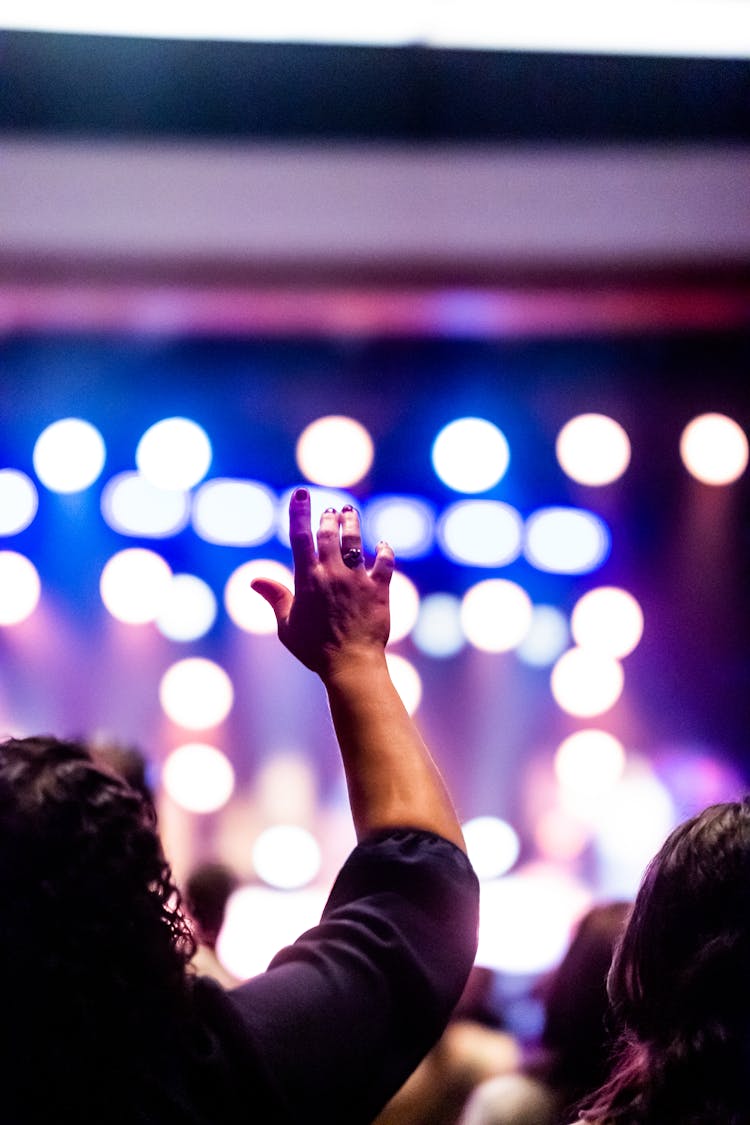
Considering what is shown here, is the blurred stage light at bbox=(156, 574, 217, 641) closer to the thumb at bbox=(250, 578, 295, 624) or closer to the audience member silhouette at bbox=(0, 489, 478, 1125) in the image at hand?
the thumb at bbox=(250, 578, 295, 624)

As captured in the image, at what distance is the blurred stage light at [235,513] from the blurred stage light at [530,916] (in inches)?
50.6

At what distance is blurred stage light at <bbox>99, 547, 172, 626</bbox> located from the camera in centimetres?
351

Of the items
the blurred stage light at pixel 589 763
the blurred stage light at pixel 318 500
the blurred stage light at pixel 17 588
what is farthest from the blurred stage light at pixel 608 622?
the blurred stage light at pixel 17 588

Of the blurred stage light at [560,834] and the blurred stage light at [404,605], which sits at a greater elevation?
the blurred stage light at [404,605]

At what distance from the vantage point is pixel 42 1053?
68cm

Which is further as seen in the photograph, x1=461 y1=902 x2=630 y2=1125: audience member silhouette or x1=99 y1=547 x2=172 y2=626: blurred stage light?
x1=99 y1=547 x2=172 y2=626: blurred stage light

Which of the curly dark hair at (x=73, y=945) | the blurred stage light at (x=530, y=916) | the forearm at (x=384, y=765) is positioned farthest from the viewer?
the blurred stage light at (x=530, y=916)

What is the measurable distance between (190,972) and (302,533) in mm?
323

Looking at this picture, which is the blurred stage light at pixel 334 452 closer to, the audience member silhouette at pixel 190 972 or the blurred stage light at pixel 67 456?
the blurred stage light at pixel 67 456

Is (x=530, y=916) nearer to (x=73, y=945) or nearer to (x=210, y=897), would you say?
(x=210, y=897)

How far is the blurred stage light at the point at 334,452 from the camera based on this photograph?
3.48m

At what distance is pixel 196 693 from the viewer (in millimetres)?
3539

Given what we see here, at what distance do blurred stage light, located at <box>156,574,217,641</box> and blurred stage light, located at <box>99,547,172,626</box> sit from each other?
28 millimetres

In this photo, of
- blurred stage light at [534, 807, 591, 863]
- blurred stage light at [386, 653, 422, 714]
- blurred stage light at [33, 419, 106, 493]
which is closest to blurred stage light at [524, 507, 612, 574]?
blurred stage light at [386, 653, 422, 714]
